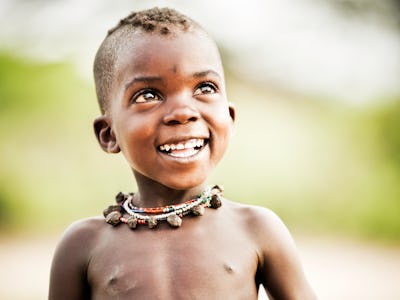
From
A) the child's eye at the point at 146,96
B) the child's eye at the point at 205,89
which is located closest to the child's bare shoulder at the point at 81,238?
the child's eye at the point at 146,96

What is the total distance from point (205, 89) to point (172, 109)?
0.62 feet

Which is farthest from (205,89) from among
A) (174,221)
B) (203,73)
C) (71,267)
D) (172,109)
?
(71,267)

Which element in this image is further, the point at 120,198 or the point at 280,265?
the point at 120,198

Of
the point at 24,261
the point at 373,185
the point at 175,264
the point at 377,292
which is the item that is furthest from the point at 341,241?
the point at 175,264

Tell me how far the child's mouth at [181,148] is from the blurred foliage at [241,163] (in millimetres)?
6597

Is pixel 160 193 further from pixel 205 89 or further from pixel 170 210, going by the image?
pixel 205 89

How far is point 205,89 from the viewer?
81.5 inches

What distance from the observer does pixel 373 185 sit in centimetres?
875

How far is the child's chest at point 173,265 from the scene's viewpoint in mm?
1990

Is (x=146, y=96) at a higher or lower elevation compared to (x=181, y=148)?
higher

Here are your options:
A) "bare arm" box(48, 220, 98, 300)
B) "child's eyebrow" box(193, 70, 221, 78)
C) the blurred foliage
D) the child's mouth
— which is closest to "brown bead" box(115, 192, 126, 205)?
"bare arm" box(48, 220, 98, 300)

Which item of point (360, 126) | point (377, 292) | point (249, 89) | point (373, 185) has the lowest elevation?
point (377, 292)

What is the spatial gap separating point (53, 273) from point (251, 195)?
694 cm

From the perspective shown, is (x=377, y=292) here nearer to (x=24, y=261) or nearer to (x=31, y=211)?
(x=24, y=261)
